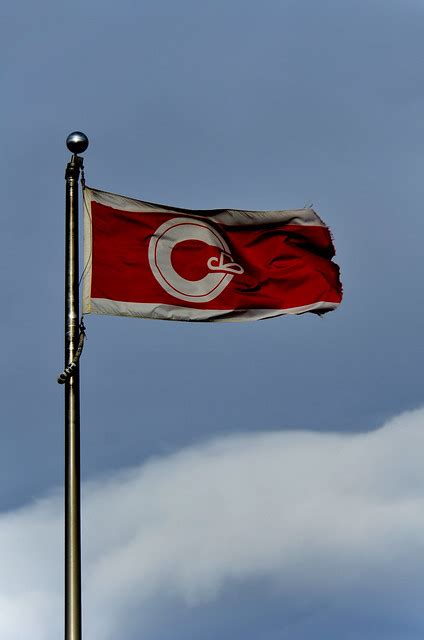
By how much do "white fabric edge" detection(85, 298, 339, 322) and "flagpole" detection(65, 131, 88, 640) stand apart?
798 millimetres

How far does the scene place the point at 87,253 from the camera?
2078 cm

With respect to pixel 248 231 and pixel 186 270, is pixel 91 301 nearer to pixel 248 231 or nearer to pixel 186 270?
pixel 186 270

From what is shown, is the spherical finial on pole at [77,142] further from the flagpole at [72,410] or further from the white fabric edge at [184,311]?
the white fabric edge at [184,311]

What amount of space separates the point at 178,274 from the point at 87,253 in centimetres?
182

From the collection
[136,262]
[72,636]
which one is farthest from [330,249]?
[72,636]

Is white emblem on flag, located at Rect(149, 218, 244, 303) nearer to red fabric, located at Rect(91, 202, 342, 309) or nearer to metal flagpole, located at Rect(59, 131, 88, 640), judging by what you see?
red fabric, located at Rect(91, 202, 342, 309)

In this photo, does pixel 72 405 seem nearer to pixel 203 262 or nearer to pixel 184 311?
pixel 184 311

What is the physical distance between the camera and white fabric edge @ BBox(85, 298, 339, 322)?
67.4 feet

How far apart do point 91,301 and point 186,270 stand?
2.39 metres

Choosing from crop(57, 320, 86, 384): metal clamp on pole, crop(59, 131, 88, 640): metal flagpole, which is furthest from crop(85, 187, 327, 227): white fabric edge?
crop(57, 320, 86, 384): metal clamp on pole

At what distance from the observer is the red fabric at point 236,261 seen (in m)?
21.0

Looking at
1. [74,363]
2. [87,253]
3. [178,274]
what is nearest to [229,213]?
[178,274]

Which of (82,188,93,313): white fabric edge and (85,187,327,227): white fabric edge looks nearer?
(82,188,93,313): white fabric edge

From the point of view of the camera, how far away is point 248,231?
2322cm
